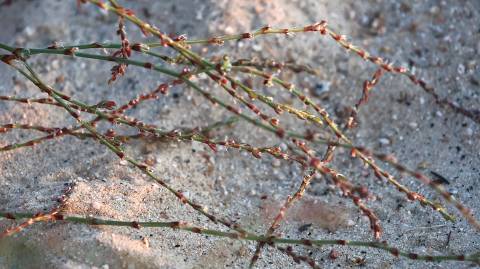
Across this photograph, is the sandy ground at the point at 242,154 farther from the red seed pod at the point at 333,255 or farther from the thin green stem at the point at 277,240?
the thin green stem at the point at 277,240

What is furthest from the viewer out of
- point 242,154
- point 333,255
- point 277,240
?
point 242,154

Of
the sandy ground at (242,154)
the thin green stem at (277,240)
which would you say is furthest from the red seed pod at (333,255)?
the thin green stem at (277,240)

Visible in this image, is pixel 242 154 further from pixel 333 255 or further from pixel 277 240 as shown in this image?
pixel 277 240

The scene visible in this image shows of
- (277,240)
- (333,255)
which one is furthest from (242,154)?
(277,240)

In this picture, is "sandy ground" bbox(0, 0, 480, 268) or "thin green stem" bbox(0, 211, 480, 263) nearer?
"thin green stem" bbox(0, 211, 480, 263)

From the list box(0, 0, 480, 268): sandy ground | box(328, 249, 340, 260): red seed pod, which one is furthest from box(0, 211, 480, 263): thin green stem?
box(328, 249, 340, 260): red seed pod

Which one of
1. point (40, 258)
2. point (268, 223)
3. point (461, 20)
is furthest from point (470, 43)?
point (40, 258)

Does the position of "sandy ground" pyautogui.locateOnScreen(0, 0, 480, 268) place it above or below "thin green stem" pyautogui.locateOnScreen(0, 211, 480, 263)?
above

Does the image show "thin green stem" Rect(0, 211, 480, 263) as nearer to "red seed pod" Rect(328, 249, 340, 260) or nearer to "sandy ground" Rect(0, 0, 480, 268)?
"sandy ground" Rect(0, 0, 480, 268)
